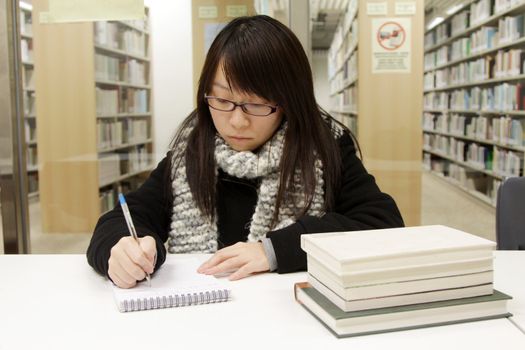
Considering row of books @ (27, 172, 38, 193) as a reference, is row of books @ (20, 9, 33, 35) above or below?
above

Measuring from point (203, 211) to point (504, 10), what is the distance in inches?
108

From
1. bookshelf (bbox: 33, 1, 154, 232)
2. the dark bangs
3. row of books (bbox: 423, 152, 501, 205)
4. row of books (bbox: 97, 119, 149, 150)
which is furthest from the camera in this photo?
row of books (bbox: 423, 152, 501, 205)

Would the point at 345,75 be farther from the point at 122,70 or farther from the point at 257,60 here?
the point at 257,60

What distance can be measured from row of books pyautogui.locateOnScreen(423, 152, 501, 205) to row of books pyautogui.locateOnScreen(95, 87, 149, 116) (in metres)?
1.47

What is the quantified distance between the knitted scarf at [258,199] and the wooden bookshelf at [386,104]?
144 centimetres

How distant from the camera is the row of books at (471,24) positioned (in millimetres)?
3232

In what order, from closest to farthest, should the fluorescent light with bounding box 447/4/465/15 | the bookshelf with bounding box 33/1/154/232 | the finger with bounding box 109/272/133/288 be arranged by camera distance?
the finger with bounding box 109/272/133/288, the bookshelf with bounding box 33/1/154/232, the fluorescent light with bounding box 447/4/465/15

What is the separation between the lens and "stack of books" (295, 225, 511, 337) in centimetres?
77

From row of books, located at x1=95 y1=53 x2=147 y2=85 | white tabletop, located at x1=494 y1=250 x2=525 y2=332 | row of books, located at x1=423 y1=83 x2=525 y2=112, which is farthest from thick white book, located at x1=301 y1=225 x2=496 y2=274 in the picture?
row of books, located at x1=423 y1=83 x2=525 y2=112

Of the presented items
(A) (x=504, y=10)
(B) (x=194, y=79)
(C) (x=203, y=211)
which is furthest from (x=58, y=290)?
(A) (x=504, y=10)

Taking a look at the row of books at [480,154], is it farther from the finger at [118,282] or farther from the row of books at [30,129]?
the finger at [118,282]

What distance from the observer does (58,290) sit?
3.29 ft

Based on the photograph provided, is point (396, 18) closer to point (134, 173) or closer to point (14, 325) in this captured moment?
point (134, 173)

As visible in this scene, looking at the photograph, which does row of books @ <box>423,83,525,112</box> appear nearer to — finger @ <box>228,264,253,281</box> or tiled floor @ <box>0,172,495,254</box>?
tiled floor @ <box>0,172,495,254</box>
